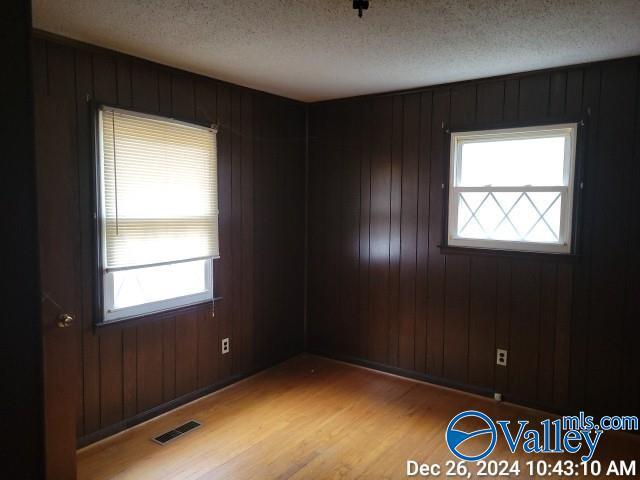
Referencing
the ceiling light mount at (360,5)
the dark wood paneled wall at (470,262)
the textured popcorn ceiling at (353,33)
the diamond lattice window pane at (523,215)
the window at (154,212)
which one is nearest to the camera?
the ceiling light mount at (360,5)

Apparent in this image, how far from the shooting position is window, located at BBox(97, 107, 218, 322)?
2.84 metres

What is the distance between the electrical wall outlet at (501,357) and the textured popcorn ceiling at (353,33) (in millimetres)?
1999

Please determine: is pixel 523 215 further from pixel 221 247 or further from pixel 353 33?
pixel 221 247

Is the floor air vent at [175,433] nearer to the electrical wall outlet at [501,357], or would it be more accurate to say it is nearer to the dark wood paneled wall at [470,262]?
the dark wood paneled wall at [470,262]

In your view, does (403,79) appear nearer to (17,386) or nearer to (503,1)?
(503,1)

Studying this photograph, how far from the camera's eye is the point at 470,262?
11.7ft

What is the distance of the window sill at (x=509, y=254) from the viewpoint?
3.17m

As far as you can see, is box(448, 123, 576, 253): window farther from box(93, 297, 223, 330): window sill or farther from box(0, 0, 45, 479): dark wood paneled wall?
box(0, 0, 45, 479): dark wood paneled wall

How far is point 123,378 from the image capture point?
302 centimetres

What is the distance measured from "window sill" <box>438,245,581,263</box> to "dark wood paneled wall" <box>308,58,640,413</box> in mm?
25

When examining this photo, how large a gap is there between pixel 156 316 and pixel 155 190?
84 cm

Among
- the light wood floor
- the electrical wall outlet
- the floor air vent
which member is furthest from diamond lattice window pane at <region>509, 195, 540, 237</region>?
the floor air vent

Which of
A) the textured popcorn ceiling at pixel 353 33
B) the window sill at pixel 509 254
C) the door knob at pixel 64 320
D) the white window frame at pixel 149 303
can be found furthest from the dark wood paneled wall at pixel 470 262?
the door knob at pixel 64 320

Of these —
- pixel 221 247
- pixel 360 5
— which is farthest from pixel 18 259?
pixel 221 247
